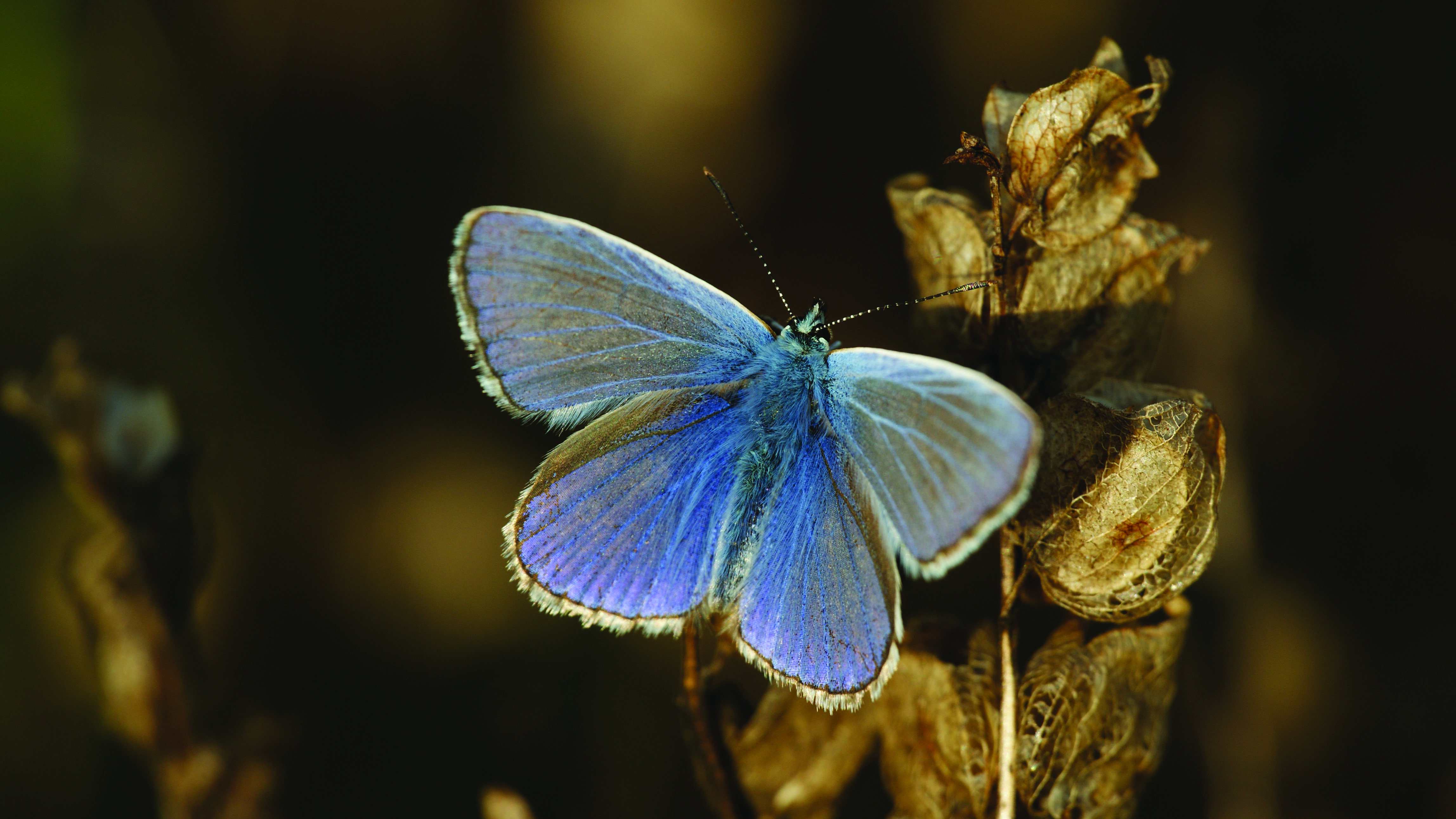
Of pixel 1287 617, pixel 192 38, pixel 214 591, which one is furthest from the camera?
pixel 192 38

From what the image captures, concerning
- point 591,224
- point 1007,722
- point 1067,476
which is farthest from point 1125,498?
point 591,224

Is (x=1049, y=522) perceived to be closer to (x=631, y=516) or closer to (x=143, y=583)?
(x=631, y=516)

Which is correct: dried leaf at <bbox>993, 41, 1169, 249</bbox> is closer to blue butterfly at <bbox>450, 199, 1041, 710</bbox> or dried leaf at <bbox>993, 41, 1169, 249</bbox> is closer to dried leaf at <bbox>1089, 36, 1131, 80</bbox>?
dried leaf at <bbox>1089, 36, 1131, 80</bbox>

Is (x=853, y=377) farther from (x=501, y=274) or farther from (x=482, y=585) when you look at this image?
(x=482, y=585)

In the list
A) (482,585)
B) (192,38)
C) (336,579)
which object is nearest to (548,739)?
(482,585)

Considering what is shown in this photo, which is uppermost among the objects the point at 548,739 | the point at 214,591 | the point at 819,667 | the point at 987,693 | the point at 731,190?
the point at 731,190

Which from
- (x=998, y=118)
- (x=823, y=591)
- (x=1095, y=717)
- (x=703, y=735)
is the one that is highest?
(x=998, y=118)

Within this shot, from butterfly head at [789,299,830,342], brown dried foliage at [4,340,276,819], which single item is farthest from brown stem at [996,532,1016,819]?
brown dried foliage at [4,340,276,819]
